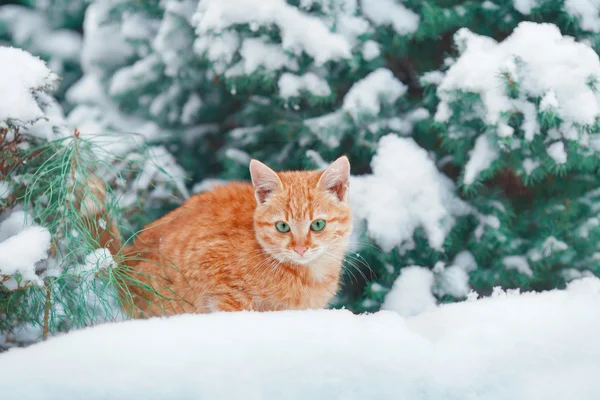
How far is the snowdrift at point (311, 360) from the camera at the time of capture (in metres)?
1.73

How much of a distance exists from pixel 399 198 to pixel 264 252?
0.83 m

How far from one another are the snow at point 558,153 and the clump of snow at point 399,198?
21.6 inches

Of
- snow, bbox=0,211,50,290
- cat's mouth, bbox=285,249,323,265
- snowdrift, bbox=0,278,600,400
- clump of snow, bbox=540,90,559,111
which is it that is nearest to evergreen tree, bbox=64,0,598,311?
clump of snow, bbox=540,90,559,111

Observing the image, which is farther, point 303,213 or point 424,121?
A: point 424,121

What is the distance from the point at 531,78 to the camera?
2.62 m

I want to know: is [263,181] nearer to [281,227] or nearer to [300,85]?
[281,227]

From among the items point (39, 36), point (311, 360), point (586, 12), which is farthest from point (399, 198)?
point (39, 36)

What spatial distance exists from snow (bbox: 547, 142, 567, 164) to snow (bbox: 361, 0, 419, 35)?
89 centimetres

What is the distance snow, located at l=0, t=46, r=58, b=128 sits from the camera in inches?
88.8

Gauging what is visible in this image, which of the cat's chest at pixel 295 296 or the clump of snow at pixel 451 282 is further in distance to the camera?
the clump of snow at pixel 451 282

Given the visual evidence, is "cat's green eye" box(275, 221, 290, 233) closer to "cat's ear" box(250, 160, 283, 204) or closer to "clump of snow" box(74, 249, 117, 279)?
"cat's ear" box(250, 160, 283, 204)

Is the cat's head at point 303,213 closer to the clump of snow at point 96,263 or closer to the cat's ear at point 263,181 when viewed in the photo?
the cat's ear at point 263,181

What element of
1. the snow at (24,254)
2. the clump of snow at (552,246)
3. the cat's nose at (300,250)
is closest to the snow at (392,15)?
the clump of snow at (552,246)

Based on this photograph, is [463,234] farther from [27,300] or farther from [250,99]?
[27,300]
